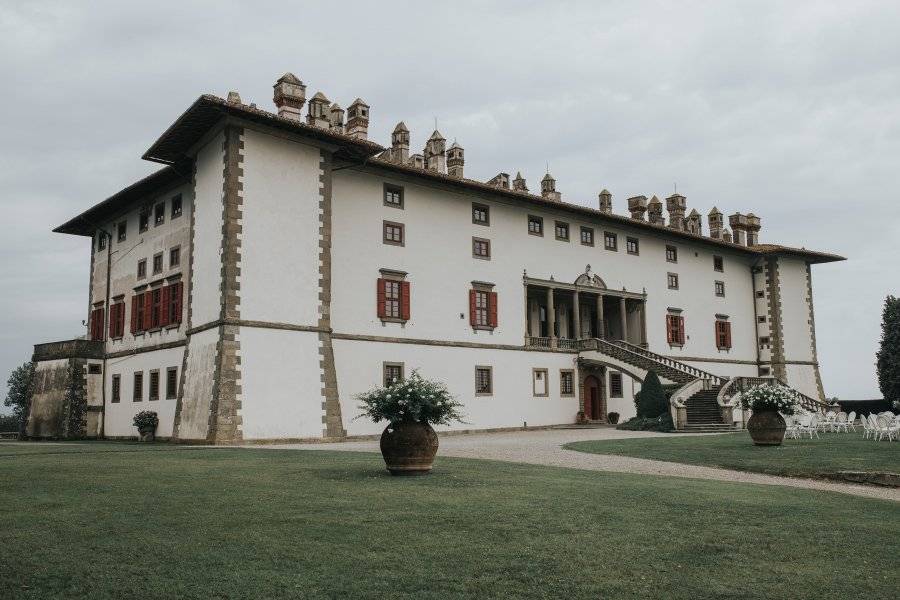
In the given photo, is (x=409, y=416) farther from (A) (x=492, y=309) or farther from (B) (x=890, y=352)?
(B) (x=890, y=352)

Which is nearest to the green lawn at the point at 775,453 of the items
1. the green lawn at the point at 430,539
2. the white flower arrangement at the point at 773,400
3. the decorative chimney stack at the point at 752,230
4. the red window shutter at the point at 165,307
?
the white flower arrangement at the point at 773,400

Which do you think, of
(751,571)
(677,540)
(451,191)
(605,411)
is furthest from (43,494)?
(605,411)

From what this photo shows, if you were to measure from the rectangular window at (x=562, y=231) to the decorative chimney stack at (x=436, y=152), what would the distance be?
6561 millimetres

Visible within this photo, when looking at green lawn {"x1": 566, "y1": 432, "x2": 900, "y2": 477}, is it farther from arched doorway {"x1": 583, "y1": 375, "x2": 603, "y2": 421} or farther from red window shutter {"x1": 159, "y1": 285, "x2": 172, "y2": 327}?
red window shutter {"x1": 159, "y1": 285, "x2": 172, "y2": 327}

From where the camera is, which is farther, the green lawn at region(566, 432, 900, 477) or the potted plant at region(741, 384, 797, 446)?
the potted plant at region(741, 384, 797, 446)

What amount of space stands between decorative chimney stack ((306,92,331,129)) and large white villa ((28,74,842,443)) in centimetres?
13

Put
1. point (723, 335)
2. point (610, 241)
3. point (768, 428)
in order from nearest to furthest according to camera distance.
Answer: point (768, 428), point (610, 241), point (723, 335)

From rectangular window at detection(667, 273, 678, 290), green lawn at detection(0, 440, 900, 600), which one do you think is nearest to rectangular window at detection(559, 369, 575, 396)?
rectangular window at detection(667, 273, 678, 290)

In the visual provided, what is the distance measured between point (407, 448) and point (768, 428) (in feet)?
39.3

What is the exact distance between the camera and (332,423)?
2936 centimetres

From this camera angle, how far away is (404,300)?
34.3 meters

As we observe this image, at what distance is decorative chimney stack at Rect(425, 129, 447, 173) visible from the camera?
1604 inches

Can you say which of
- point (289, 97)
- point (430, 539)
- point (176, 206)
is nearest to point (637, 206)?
point (289, 97)

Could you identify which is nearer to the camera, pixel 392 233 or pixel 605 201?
Answer: pixel 392 233
